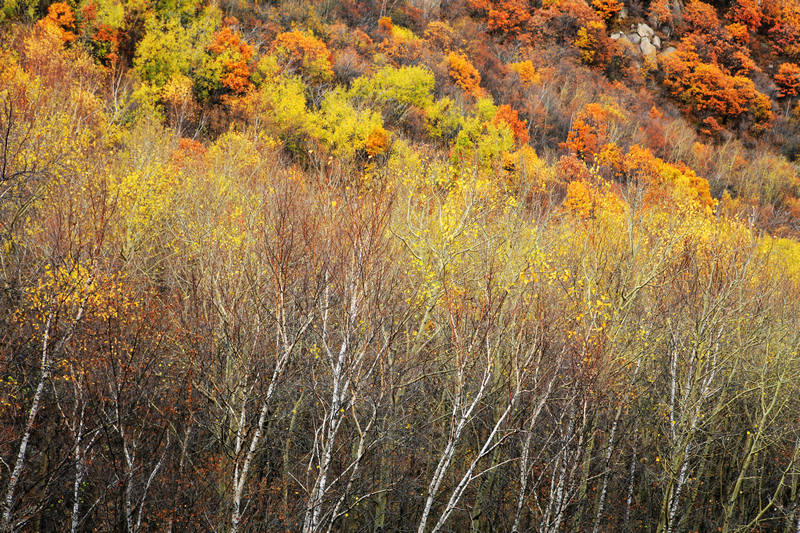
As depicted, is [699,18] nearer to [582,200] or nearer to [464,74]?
[464,74]

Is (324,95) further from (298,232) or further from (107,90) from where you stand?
(298,232)

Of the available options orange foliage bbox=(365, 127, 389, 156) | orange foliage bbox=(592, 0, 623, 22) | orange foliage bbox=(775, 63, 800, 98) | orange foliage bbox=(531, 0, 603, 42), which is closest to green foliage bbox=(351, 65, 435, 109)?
orange foliage bbox=(365, 127, 389, 156)

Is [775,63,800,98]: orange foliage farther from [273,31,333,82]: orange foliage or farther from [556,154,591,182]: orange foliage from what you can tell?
[273,31,333,82]: orange foliage

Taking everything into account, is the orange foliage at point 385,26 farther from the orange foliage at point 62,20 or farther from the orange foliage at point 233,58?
the orange foliage at point 62,20

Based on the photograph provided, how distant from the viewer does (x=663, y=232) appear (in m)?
16.0

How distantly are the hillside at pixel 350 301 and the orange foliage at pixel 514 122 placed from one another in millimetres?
576

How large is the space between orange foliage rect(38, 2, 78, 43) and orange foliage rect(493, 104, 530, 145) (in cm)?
3758

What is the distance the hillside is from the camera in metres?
11.7

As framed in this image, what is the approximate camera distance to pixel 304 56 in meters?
50.8

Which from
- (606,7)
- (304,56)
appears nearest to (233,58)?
(304,56)

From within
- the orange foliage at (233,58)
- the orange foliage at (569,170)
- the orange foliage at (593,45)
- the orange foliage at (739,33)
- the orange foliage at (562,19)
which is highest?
the orange foliage at (739,33)

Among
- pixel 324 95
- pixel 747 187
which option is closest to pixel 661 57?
pixel 747 187

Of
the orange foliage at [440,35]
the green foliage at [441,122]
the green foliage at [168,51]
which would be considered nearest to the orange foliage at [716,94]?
the orange foliage at [440,35]

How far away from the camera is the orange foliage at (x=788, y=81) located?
3258 inches
